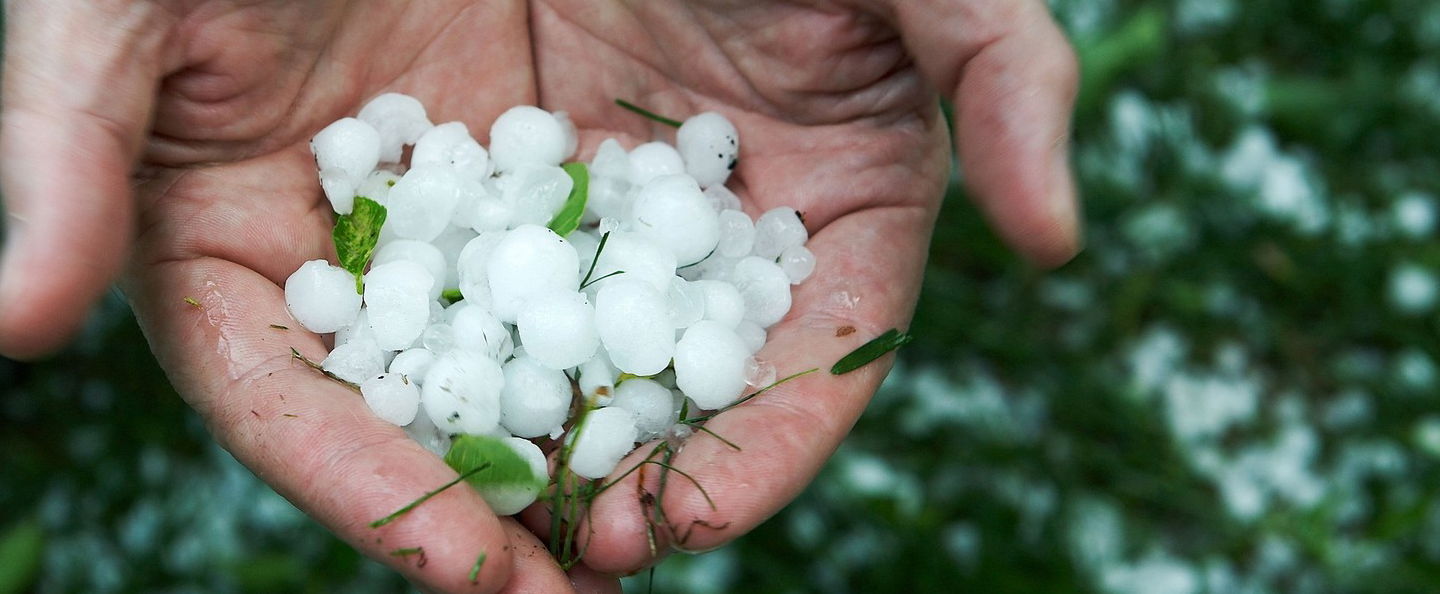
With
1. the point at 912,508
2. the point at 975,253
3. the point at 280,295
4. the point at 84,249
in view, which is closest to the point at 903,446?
the point at 912,508

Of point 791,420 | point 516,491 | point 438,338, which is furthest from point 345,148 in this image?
point 791,420

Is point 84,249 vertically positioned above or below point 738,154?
above

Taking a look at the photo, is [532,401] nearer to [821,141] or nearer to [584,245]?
[584,245]

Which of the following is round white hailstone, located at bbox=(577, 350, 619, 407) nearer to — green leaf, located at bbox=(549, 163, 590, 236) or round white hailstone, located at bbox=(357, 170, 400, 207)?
green leaf, located at bbox=(549, 163, 590, 236)

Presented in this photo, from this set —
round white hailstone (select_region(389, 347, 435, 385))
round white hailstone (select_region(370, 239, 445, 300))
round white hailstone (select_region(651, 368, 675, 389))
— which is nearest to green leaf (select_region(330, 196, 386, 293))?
round white hailstone (select_region(370, 239, 445, 300))

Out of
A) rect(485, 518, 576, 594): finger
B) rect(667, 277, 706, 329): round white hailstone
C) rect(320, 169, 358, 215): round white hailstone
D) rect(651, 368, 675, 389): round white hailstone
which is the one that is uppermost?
rect(320, 169, 358, 215): round white hailstone

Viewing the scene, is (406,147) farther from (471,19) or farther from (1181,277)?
(1181,277)

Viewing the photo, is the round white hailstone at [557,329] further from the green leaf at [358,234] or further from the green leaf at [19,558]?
the green leaf at [19,558]
